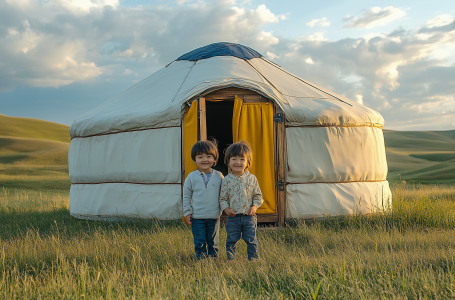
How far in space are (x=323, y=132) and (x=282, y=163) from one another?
0.68m

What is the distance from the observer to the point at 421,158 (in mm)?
26359

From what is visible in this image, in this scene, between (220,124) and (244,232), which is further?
(220,124)

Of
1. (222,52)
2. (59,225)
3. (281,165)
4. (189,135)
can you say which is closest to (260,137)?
(281,165)

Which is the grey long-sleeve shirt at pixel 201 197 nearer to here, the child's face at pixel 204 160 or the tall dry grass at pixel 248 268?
the child's face at pixel 204 160

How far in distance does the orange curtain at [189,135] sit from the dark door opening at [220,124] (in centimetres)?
342

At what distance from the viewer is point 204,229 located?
105 inches

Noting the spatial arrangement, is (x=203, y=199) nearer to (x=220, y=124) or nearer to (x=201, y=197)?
(x=201, y=197)

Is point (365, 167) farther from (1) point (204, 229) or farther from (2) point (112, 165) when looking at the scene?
(2) point (112, 165)

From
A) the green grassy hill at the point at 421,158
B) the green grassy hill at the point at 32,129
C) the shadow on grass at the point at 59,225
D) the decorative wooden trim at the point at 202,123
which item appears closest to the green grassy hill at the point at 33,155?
the green grassy hill at the point at 32,129

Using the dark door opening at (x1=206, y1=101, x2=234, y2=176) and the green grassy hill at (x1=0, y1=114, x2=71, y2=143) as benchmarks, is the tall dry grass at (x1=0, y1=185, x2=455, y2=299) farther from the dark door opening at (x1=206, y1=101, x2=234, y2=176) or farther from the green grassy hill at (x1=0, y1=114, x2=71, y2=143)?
the green grassy hill at (x1=0, y1=114, x2=71, y2=143)

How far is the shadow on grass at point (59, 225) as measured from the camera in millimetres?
3945

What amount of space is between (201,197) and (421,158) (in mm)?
28170

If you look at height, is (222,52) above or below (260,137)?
above

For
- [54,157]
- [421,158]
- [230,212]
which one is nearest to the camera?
[230,212]
